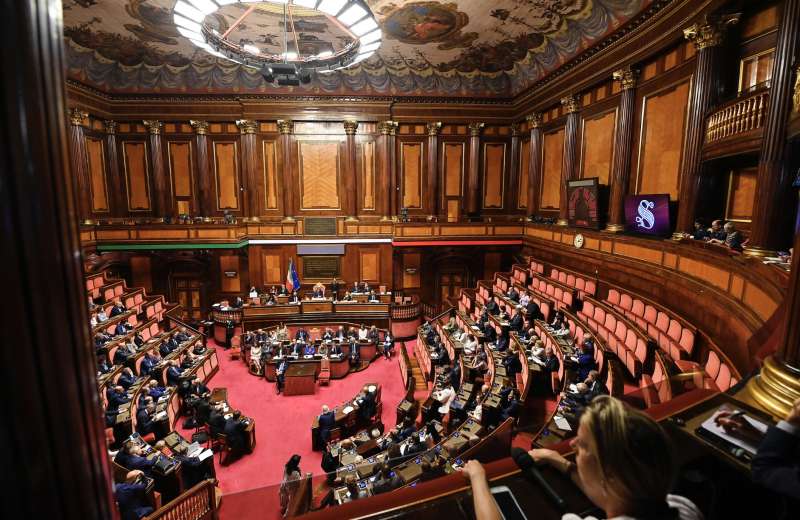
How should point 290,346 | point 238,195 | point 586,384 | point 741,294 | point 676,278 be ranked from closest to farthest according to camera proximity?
point 741,294
point 586,384
point 676,278
point 290,346
point 238,195

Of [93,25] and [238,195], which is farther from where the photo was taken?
[238,195]

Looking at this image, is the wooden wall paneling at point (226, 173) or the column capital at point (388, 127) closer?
the column capital at point (388, 127)

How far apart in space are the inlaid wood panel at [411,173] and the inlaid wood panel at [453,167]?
3.81 ft

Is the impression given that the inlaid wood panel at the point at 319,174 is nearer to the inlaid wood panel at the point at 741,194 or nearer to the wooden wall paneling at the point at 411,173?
the wooden wall paneling at the point at 411,173

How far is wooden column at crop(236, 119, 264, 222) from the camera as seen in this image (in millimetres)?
16109

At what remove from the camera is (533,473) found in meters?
1.85

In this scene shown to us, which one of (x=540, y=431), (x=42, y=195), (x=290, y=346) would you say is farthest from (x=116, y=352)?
(x=42, y=195)

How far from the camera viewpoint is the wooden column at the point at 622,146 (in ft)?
32.7

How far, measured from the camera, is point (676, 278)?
7.55 m

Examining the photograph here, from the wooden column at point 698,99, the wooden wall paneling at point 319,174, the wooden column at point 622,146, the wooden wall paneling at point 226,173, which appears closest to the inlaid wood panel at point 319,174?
the wooden wall paneling at point 319,174

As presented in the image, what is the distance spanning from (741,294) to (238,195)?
16.8 metres

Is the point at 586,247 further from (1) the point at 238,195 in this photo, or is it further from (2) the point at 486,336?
(1) the point at 238,195

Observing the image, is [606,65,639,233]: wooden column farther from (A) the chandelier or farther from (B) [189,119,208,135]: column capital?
(B) [189,119,208,135]: column capital

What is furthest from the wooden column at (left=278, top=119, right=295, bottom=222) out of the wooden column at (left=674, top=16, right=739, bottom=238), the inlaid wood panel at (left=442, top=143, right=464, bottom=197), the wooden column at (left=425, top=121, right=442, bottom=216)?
the wooden column at (left=674, top=16, right=739, bottom=238)
